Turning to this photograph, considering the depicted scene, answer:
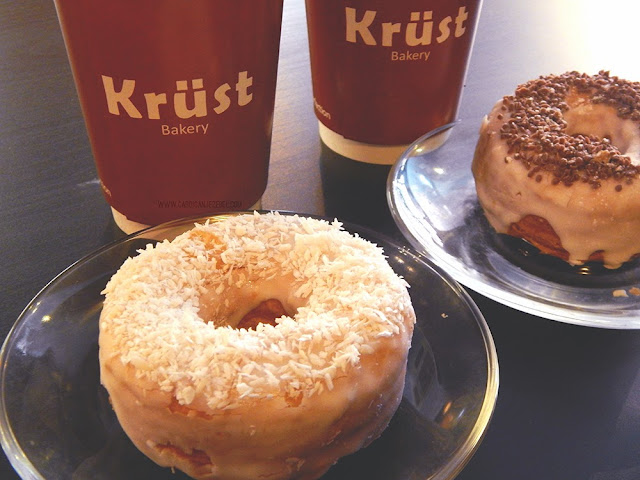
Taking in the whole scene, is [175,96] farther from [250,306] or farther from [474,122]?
[474,122]

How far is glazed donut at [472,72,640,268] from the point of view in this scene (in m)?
0.88

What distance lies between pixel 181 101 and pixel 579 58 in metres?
1.13

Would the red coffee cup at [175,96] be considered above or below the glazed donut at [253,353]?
above

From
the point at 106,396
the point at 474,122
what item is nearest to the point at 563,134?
the point at 474,122

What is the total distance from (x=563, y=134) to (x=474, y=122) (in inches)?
8.4

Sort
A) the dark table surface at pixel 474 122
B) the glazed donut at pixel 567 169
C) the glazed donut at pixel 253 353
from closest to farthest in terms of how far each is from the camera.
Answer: the glazed donut at pixel 253 353
the dark table surface at pixel 474 122
the glazed donut at pixel 567 169

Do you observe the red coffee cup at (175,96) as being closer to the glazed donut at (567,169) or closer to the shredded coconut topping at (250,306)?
the shredded coconut topping at (250,306)

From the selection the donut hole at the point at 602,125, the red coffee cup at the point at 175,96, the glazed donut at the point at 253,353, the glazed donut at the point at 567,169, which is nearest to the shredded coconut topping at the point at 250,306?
the glazed donut at the point at 253,353

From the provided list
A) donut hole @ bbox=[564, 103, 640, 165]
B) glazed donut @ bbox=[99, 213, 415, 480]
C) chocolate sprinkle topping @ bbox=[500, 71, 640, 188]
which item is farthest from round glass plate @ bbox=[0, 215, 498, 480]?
A: donut hole @ bbox=[564, 103, 640, 165]

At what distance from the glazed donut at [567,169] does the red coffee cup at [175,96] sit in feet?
Result: 1.13

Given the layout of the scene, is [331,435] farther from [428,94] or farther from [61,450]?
[428,94]

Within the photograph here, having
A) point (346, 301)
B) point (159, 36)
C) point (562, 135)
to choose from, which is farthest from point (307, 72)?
point (346, 301)

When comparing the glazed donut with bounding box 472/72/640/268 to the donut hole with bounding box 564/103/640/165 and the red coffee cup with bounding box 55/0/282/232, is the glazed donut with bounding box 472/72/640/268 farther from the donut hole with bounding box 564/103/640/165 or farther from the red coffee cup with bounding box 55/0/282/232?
the red coffee cup with bounding box 55/0/282/232

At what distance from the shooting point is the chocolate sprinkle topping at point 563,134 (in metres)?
0.88
